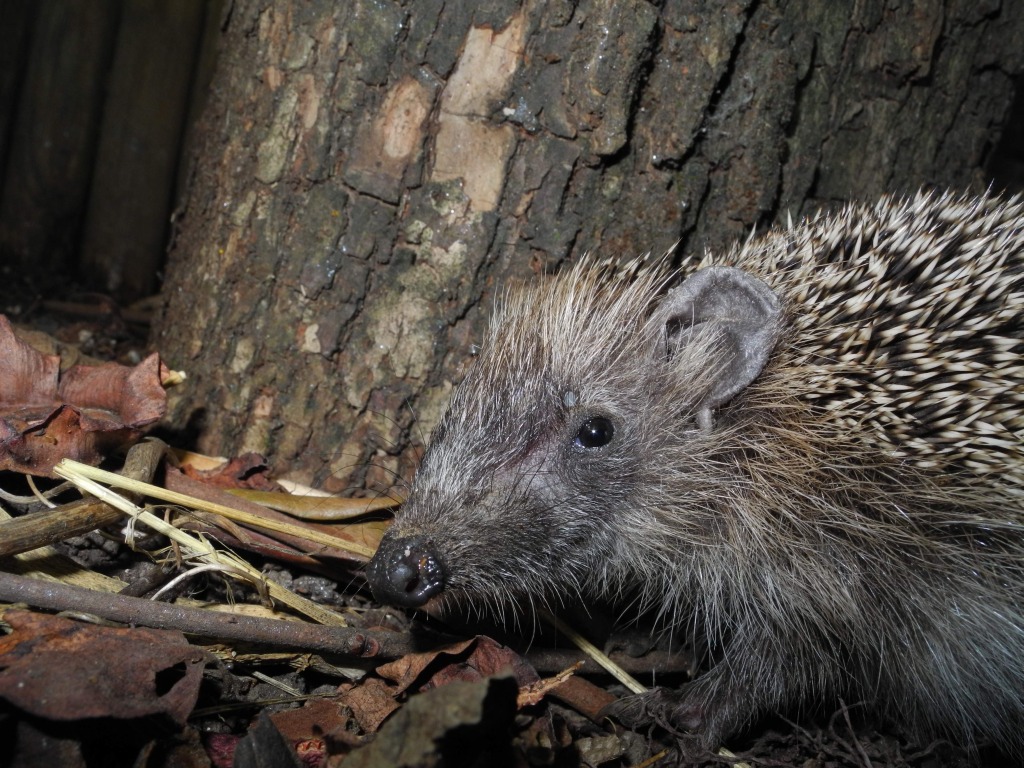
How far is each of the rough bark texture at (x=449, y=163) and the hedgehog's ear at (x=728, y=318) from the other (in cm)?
46

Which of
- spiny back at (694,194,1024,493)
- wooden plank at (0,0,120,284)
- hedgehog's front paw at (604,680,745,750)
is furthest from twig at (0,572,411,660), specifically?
wooden plank at (0,0,120,284)

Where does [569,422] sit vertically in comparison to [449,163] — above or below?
below

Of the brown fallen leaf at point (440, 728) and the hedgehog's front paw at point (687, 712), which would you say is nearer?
the brown fallen leaf at point (440, 728)

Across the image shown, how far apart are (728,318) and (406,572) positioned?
1.12 m

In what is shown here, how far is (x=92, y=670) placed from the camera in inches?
73.4

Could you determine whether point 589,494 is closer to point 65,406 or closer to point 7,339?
point 65,406

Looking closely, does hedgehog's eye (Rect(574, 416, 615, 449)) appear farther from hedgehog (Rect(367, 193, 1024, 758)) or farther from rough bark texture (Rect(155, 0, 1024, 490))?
rough bark texture (Rect(155, 0, 1024, 490))

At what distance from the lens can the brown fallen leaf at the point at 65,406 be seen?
244 centimetres

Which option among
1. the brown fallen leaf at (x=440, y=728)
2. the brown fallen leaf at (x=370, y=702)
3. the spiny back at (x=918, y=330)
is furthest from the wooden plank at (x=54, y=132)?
the brown fallen leaf at (x=440, y=728)

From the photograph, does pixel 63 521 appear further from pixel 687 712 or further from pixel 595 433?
pixel 687 712

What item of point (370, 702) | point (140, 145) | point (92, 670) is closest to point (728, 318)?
point (370, 702)

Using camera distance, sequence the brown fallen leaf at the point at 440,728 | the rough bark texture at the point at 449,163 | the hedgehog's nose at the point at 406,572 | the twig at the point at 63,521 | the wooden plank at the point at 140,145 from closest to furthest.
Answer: the brown fallen leaf at the point at 440,728
the twig at the point at 63,521
the hedgehog's nose at the point at 406,572
the rough bark texture at the point at 449,163
the wooden plank at the point at 140,145

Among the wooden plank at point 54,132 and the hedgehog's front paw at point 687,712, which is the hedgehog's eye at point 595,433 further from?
the wooden plank at point 54,132

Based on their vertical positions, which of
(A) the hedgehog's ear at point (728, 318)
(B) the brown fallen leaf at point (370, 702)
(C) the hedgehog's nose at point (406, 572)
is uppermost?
(A) the hedgehog's ear at point (728, 318)
